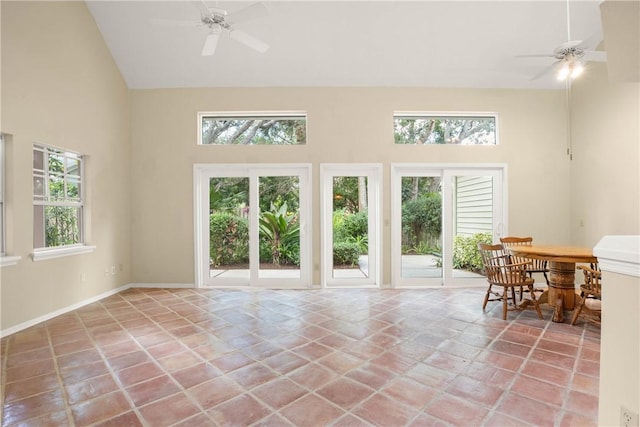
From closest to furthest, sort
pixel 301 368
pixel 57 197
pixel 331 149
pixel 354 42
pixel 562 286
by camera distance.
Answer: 1. pixel 301 368
2. pixel 562 286
3. pixel 57 197
4. pixel 354 42
5. pixel 331 149

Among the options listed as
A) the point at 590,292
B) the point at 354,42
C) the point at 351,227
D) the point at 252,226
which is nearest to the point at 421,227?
the point at 351,227

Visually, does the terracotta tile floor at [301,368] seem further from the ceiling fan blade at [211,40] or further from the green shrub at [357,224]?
the ceiling fan blade at [211,40]

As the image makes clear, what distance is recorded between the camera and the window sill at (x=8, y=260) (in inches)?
117

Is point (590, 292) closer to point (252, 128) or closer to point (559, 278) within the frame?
point (559, 278)

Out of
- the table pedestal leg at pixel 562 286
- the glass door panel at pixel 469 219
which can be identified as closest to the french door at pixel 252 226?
the glass door panel at pixel 469 219

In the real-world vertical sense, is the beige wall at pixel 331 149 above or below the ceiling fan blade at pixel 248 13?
below

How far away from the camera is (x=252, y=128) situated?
5.05m

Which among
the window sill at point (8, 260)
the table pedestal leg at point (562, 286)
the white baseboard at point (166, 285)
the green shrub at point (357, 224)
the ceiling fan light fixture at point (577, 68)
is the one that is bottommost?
the white baseboard at point (166, 285)

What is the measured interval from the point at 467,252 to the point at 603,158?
7.72 ft

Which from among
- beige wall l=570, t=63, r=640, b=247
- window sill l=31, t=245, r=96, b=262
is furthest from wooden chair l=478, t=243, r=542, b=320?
window sill l=31, t=245, r=96, b=262

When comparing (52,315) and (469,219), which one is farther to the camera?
(469,219)

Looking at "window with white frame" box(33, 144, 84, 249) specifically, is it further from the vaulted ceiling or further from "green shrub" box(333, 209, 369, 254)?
"green shrub" box(333, 209, 369, 254)

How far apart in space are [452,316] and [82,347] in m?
3.88

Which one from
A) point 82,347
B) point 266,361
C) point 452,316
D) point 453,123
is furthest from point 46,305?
point 453,123
